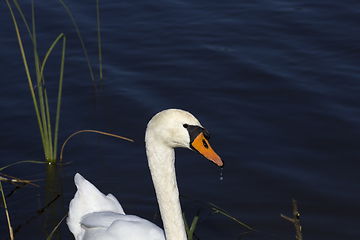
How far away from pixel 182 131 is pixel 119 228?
138 centimetres

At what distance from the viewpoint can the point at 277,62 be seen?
894cm

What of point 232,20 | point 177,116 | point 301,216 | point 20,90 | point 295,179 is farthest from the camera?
point 232,20

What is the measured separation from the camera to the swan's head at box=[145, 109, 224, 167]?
3668mm

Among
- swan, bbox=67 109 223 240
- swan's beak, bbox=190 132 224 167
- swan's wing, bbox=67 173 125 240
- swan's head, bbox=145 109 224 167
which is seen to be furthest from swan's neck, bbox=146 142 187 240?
swan's wing, bbox=67 173 125 240

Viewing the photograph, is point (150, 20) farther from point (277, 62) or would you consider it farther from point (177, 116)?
point (177, 116)

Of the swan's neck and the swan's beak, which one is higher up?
the swan's beak

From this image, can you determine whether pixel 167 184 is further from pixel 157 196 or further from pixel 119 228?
pixel 119 228

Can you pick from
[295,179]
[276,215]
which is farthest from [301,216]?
[295,179]

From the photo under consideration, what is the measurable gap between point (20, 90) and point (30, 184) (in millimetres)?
2459

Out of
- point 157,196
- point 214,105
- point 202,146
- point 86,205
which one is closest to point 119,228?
point 157,196

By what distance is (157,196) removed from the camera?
4.21m

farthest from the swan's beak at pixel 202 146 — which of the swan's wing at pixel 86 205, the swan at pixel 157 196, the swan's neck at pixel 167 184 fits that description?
the swan's wing at pixel 86 205

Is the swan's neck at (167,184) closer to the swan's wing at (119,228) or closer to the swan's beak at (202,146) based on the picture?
the swan's beak at (202,146)

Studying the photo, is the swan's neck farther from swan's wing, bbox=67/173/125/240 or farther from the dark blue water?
the dark blue water
